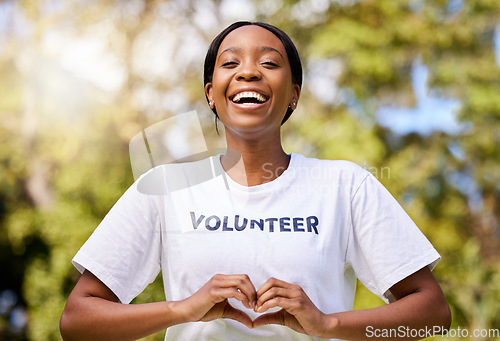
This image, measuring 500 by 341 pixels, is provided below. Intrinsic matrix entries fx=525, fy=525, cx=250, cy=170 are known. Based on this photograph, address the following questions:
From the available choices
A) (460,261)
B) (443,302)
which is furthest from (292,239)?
(460,261)

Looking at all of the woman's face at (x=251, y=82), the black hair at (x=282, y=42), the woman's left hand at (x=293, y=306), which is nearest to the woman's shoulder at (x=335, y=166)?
the woman's face at (x=251, y=82)

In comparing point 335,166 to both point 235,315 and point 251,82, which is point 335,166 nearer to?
point 251,82

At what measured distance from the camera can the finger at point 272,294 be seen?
3.55 ft

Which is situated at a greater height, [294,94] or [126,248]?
[294,94]

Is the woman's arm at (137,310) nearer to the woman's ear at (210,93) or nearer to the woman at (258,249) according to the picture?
the woman at (258,249)

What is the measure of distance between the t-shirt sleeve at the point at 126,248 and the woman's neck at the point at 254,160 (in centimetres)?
24

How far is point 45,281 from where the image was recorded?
6.98m

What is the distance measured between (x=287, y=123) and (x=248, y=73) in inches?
238

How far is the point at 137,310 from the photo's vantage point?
118 cm

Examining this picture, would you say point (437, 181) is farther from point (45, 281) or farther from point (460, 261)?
point (45, 281)

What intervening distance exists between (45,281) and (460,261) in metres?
5.53

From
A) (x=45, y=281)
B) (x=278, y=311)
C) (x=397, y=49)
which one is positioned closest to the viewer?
(x=278, y=311)

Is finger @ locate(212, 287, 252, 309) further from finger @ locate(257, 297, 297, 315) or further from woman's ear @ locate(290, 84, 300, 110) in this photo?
woman's ear @ locate(290, 84, 300, 110)

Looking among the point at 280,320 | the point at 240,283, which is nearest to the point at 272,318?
the point at 280,320
